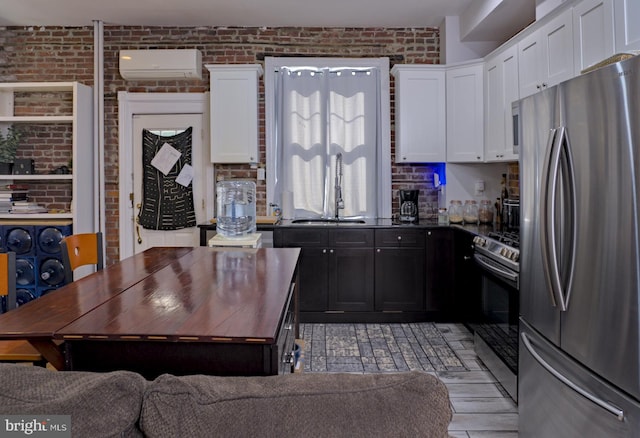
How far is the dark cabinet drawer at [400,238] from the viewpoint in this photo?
4.23m

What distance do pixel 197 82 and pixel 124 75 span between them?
707 millimetres

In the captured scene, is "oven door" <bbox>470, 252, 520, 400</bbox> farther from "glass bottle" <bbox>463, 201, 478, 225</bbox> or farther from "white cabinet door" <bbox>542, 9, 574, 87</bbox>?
"white cabinet door" <bbox>542, 9, 574, 87</bbox>

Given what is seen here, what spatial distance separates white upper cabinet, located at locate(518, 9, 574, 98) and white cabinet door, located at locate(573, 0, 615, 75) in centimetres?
7

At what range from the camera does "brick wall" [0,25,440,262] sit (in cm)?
479

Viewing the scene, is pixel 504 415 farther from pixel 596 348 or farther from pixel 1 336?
pixel 1 336

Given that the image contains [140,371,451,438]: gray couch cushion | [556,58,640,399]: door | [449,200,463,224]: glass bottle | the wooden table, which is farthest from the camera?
[449,200,463,224]: glass bottle

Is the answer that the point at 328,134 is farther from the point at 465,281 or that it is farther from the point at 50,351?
the point at 50,351

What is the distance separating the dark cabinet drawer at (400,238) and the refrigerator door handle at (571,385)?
191 centimetres

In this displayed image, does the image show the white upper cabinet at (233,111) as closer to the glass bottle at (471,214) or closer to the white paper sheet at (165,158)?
the white paper sheet at (165,158)

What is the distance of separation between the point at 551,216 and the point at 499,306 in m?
1.16

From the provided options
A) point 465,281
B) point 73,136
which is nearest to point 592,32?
point 465,281

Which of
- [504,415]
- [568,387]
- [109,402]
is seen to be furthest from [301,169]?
[109,402]

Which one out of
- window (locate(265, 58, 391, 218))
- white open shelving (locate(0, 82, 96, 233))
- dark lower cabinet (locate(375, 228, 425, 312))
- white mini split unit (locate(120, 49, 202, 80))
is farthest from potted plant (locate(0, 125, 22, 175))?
dark lower cabinet (locate(375, 228, 425, 312))

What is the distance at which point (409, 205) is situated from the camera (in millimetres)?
4551
